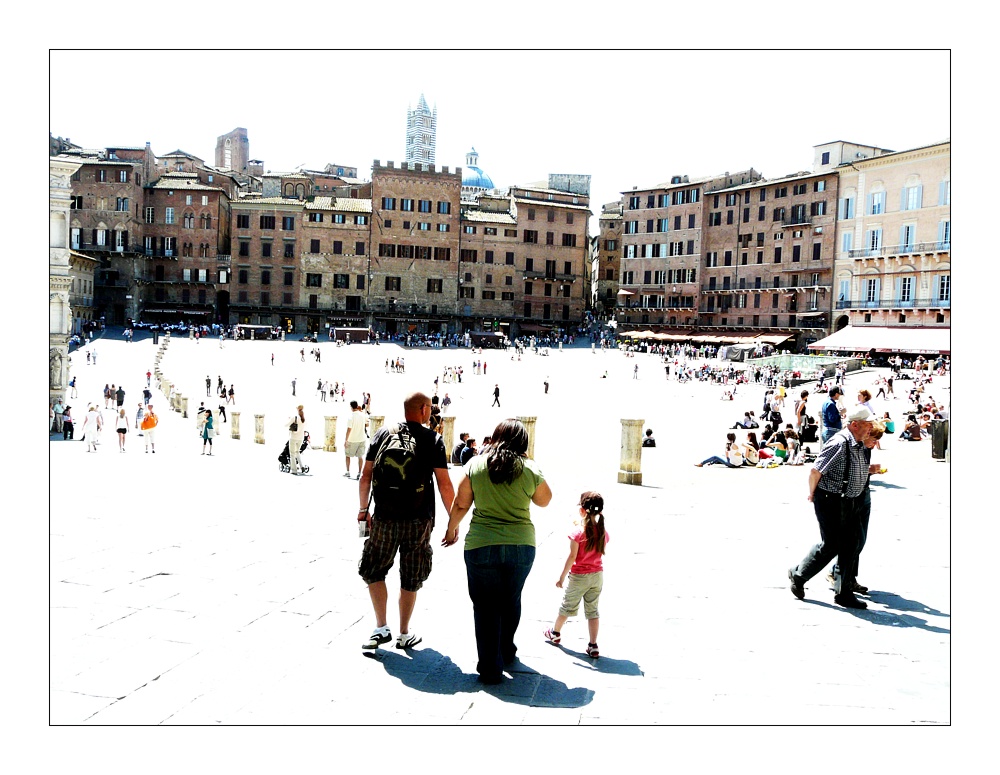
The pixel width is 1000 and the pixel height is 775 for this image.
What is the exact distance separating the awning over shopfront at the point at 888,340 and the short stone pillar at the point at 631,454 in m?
32.8

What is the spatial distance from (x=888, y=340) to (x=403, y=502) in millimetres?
46736

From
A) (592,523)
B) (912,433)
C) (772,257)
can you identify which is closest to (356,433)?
(592,523)

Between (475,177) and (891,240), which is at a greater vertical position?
(475,177)

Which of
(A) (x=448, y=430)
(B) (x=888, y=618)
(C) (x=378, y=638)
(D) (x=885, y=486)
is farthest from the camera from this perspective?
(A) (x=448, y=430)

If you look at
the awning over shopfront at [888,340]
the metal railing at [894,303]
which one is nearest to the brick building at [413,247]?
the metal railing at [894,303]

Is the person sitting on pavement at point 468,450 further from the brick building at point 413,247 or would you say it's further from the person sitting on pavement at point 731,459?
the brick building at point 413,247

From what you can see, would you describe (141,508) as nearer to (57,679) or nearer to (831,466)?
(57,679)

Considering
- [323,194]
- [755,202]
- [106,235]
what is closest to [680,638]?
[755,202]

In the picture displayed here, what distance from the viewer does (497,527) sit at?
4.36 metres

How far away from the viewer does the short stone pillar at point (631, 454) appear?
11180mm

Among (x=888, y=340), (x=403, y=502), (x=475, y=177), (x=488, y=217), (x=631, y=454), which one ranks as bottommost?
(x=631, y=454)

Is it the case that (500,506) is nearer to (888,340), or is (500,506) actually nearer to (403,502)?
(403,502)

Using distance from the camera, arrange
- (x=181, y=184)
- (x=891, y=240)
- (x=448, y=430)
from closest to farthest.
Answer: (x=448, y=430)
(x=891, y=240)
(x=181, y=184)

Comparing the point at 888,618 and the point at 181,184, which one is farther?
the point at 181,184
